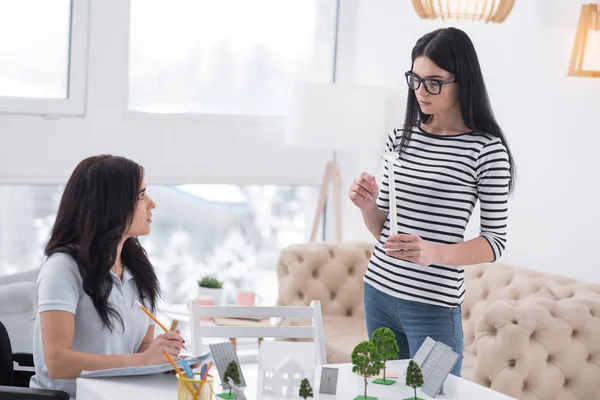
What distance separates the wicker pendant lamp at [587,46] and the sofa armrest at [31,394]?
2147mm

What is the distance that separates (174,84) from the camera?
4559mm

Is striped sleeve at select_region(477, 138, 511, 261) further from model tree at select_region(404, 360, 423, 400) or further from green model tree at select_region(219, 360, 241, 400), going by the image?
green model tree at select_region(219, 360, 241, 400)

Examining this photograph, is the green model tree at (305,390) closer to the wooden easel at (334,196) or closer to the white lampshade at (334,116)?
the white lampshade at (334,116)

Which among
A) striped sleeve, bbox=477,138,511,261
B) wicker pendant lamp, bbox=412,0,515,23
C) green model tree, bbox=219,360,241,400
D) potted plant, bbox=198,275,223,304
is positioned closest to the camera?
green model tree, bbox=219,360,241,400

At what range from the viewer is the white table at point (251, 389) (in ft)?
5.82

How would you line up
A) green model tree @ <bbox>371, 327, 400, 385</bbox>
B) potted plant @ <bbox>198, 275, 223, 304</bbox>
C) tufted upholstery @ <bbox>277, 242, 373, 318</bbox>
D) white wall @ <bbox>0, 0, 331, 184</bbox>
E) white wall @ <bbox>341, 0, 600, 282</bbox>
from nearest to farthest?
green model tree @ <bbox>371, 327, 400, 385</bbox>, white wall @ <bbox>341, 0, 600, 282</bbox>, tufted upholstery @ <bbox>277, 242, 373, 318</bbox>, potted plant @ <bbox>198, 275, 223, 304</bbox>, white wall @ <bbox>0, 0, 331, 184</bbox>

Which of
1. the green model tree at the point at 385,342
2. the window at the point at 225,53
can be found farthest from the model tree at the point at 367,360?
the window at the point at 225,53

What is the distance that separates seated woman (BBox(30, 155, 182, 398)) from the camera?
198cm

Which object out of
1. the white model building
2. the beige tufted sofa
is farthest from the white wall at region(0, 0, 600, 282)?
the white model building

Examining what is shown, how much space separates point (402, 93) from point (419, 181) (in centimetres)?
232

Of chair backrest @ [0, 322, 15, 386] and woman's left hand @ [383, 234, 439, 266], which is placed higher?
woman's left hand @ [383, 234, 439, 266]

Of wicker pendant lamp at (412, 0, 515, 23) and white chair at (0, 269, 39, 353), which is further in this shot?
wicker pendant lamp at (412, 0, 515, 23)

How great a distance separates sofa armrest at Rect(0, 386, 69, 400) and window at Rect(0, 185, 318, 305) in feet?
7.84

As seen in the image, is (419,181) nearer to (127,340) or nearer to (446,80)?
(446,80)
